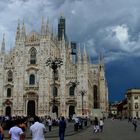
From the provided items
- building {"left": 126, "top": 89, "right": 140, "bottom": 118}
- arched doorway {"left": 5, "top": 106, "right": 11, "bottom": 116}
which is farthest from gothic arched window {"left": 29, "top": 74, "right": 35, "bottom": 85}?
building {"left": 126, "top": 89, "right": 140, "bottom": 118}

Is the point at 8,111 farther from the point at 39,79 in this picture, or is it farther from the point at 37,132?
the point at 37,132

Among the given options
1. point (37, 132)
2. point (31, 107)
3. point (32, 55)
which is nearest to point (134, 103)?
point (31, 107)

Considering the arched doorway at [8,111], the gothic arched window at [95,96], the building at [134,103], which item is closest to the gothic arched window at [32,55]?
the arched doorway at [8,111]

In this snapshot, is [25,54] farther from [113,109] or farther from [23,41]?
[113,109]

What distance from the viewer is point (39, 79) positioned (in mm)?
66125

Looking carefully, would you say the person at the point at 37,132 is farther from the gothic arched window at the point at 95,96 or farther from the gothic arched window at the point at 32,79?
the gothic arched window at the point at 95,96

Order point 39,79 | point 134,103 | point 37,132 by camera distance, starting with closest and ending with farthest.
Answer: point 37,132 → point 39,79 → point 134,103

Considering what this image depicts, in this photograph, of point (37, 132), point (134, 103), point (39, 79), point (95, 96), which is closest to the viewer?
point (37, 132)

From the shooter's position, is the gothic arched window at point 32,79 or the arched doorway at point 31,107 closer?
the arched doorway at point 31,107

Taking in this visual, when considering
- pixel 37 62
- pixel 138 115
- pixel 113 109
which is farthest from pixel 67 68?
pixel 113 109

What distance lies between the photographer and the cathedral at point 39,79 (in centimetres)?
6500

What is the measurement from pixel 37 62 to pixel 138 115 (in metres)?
47.3

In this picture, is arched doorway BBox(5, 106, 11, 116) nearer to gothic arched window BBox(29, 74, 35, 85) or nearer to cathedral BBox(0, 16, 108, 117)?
cathedral BBox(0, 16, 108, 117)

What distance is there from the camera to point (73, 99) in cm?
6525
